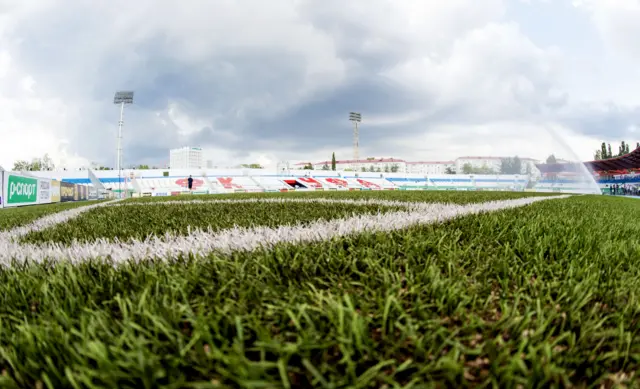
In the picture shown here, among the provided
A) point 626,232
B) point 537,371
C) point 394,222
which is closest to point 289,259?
point 537,371

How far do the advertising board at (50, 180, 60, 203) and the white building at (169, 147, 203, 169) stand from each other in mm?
99002

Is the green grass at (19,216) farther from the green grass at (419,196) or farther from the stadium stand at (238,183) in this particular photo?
the stadium stand at (238,183)

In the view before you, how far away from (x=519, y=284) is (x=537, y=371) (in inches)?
19.2

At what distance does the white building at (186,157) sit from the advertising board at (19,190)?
336 ft

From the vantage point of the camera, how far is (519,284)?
1.09m

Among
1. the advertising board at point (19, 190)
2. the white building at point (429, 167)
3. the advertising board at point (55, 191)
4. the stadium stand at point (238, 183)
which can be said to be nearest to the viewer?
the advertising board at point (19, 190)

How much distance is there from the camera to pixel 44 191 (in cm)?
1454

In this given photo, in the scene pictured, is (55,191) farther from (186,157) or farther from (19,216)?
(186,157)

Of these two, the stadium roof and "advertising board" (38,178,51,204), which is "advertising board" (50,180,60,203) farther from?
the stadium roof

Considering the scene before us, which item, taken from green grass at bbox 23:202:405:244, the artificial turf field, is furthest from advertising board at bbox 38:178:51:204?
the artificial turf field

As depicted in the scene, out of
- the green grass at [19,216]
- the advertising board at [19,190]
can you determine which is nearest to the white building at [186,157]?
the advertising board at [19,190]

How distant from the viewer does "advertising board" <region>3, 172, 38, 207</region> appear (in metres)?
10.9

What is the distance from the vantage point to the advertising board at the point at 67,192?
17.1 meters

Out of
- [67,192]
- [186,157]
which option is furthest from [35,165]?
[67,192]
